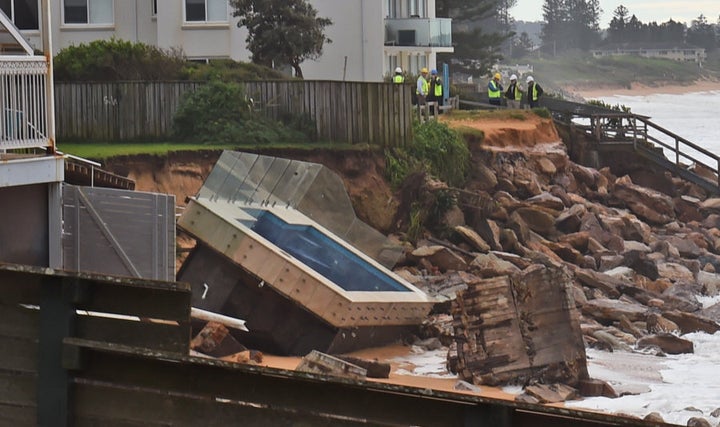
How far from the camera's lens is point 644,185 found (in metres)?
43.8

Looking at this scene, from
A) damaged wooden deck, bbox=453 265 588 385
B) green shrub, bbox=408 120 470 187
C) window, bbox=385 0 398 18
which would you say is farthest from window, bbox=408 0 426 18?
damaged wooden deck, bbox=453 265 588 385

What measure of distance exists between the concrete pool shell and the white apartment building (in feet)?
48.6

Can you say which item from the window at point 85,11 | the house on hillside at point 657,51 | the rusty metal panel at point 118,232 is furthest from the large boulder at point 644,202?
the house on hillside at point 657,51

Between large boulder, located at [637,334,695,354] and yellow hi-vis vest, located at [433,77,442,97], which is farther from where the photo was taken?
yellow hi-vis vest, located at [433,77,442,97]

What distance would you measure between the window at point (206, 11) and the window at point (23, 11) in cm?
1629

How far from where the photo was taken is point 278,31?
1642 inches

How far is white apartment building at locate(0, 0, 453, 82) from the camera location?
4366 cm

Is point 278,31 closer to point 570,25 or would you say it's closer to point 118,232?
point 118,232

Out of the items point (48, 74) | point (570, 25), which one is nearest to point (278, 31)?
point (48, 74)

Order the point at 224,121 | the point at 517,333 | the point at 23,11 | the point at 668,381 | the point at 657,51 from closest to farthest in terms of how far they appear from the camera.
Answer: the point at 517,333, the point at 668,381, the point at 23,11, the point at 224,121, the point at 657,51

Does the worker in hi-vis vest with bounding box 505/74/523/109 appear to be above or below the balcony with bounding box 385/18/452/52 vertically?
below

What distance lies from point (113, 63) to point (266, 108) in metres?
4.09

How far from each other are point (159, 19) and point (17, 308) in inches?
1464

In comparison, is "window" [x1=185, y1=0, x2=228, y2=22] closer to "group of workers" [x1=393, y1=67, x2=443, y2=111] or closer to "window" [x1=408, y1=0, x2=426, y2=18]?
"group of workers" [x1=393, y1=67, x2=443, y2=111]
